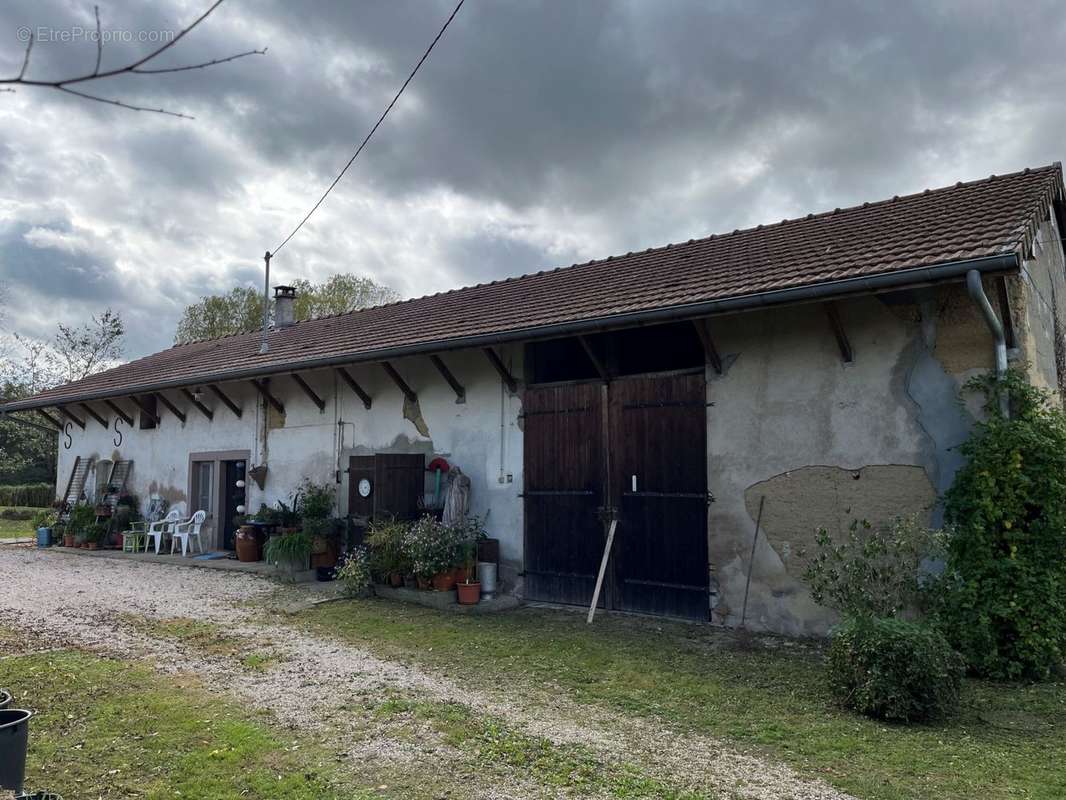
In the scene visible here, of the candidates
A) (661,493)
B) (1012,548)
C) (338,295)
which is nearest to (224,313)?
(338,295)

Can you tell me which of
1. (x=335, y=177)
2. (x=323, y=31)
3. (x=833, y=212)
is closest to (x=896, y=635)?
(x=323, y=31)

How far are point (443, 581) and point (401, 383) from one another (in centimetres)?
293

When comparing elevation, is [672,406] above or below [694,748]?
above

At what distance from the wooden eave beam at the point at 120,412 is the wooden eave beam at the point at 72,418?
166cm

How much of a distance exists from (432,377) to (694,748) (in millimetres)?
6772

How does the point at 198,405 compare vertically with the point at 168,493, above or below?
above

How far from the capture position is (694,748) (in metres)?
4.07

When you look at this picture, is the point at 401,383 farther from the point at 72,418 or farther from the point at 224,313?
the point at 224,313

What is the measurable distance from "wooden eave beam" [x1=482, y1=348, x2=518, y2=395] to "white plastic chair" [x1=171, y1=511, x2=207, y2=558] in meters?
7.47

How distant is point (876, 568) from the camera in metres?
5.90

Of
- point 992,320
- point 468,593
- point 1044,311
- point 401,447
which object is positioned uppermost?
point 1044,311

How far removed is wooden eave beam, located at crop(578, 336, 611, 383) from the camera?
8.12m

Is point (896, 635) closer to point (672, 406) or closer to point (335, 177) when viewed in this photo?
point (672, 406)

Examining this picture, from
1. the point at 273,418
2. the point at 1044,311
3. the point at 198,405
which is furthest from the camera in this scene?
the point at 198,405
